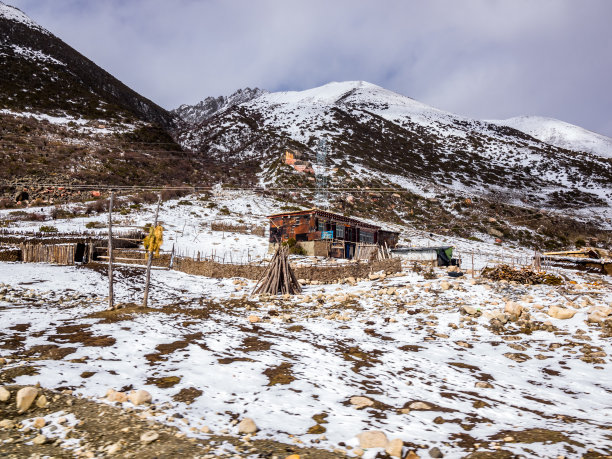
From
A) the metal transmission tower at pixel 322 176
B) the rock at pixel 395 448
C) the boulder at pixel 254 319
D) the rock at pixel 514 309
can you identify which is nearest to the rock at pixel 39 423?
the rock at pixel 395 448

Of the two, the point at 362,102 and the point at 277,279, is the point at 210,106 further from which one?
the point at 277,279

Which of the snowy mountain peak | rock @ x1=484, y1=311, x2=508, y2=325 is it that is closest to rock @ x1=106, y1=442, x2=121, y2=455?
rock @ x1=484, y1=311, x2=508, y2=325

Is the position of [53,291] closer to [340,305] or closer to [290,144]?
[340,305]

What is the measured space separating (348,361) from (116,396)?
464 centimetres

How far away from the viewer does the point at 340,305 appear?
14133 millimetres

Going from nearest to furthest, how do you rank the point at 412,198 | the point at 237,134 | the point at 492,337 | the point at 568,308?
the point at 492,337 → the point at 568,308 → the point at 412,198 → the point at 237,134

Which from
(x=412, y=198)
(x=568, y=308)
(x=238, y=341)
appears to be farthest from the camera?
(x=412, y=198)

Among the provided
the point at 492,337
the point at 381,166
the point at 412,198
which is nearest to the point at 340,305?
the point at 492,337

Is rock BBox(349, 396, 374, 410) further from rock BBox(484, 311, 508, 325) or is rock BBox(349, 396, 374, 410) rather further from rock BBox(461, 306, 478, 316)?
rock BBox(461, 306, 478, 316)

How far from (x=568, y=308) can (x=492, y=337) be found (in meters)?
3.33

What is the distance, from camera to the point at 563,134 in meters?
144

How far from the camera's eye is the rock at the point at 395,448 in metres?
3.94

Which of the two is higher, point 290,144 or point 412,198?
point 290,144

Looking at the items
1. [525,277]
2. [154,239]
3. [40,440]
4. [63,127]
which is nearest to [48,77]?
[63,127]
